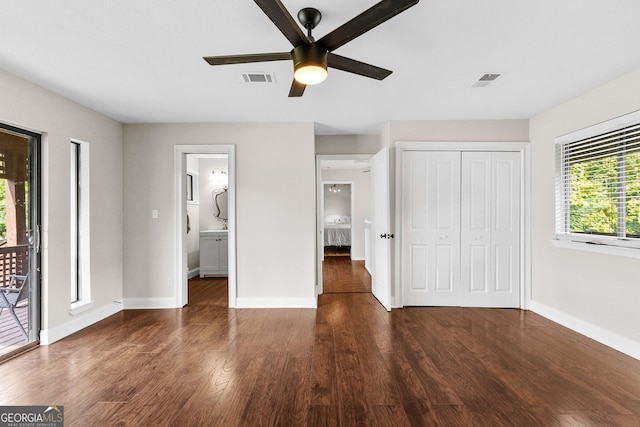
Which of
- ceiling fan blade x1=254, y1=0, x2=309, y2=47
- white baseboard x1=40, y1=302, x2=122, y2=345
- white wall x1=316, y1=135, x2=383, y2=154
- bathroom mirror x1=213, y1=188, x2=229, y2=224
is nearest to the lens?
ceiling fan blade x1=254, y1=0, x2=309, y2=47

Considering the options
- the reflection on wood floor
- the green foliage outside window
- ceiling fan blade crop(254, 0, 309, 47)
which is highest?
ceiling fan blade crop(254, 0, 309, 47)

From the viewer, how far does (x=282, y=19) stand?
4.98 feet

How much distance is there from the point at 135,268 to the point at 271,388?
2.91 metres

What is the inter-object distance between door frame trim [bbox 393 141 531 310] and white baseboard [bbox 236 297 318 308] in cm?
119

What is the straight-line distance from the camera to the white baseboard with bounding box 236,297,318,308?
4078 mm

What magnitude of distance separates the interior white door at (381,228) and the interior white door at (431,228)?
25 cm

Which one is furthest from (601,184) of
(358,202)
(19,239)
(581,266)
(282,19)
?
(19,239)

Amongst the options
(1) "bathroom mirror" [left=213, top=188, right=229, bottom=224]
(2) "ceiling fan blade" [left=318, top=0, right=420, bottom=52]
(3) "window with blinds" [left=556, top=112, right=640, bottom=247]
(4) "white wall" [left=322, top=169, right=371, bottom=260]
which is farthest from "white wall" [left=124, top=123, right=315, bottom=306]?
(4) "white wall" [left=322, top=169, right=371, bottom=260]

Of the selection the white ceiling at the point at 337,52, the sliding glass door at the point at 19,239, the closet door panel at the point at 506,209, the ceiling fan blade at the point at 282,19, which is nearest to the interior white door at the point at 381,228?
the white ceiling at the point at 337,52

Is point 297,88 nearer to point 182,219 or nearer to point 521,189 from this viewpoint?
point 182,219

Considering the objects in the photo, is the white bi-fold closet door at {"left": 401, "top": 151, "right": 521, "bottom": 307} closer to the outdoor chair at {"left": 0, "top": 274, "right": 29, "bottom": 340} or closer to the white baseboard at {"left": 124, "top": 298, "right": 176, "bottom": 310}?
the white baseboard at {"left": 124, "top": 298, "right": 176, "bottom": 310}

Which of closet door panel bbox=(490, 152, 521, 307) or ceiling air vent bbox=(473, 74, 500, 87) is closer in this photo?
ceiling air vent bbox=(473, 74, 500, 87)

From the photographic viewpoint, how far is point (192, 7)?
6.00ft

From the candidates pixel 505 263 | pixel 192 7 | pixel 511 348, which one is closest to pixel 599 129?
pixel 505 263
